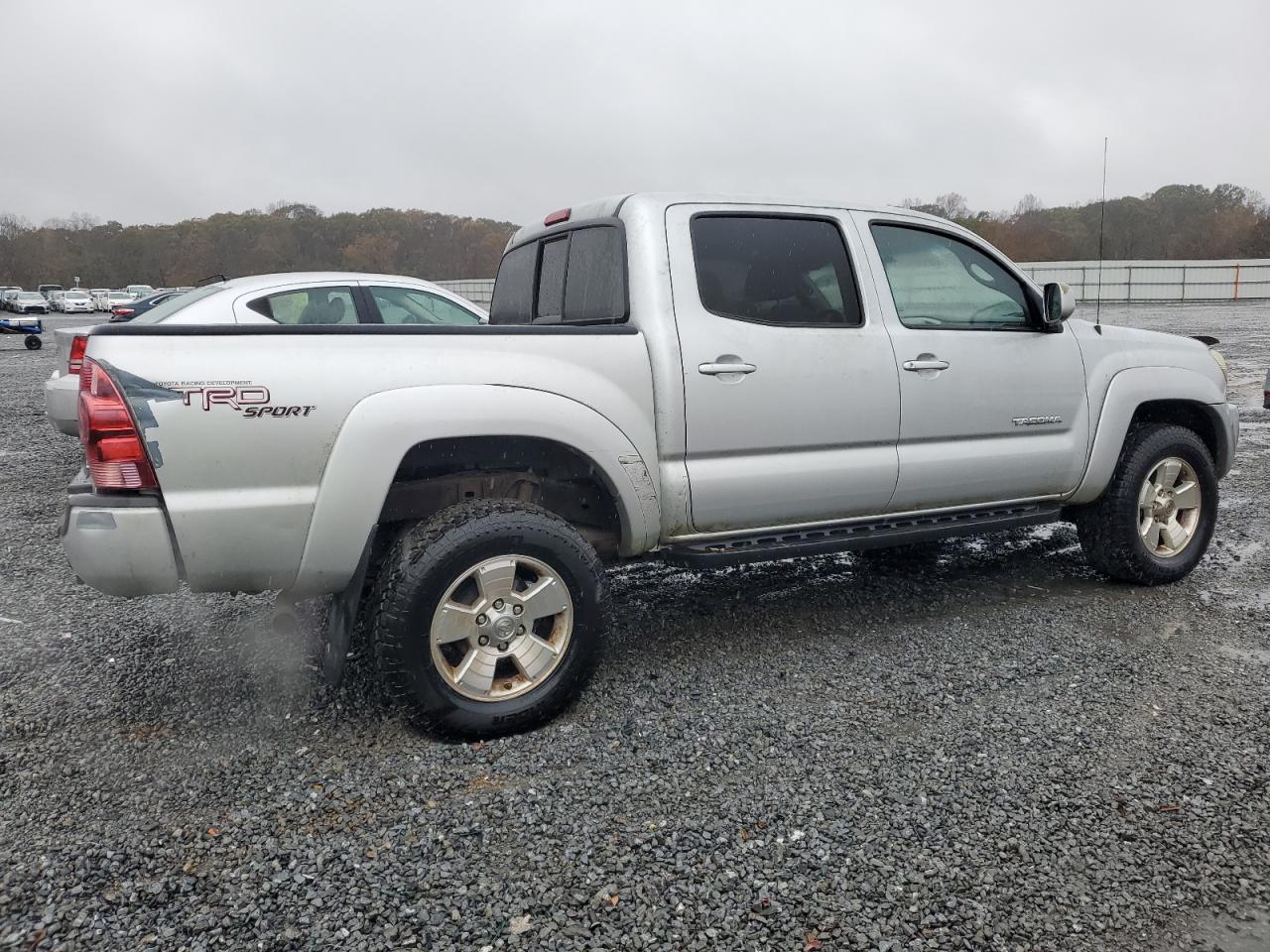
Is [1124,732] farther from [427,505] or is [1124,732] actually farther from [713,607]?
[427,505]

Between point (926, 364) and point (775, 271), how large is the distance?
0.78m

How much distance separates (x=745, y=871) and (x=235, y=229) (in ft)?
191

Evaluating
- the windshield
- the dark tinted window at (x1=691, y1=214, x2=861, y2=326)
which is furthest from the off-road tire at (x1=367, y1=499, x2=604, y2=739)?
the windshield

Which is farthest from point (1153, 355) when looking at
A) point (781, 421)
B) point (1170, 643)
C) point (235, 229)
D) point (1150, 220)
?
point (235, 229)

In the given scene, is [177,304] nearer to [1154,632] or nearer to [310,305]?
[310,305]

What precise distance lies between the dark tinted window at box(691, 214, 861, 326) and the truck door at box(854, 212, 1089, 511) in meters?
0.20

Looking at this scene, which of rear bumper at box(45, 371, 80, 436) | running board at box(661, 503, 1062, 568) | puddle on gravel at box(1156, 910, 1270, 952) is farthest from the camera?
rear bumper at box(45, 371, 80, 436)

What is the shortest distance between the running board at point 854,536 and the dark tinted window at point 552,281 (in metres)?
1.33

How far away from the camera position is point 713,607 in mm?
4605

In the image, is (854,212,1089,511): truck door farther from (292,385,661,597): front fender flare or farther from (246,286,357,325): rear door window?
(246,286,357,325): rear door window

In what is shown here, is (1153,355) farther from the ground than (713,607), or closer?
farther from the ground

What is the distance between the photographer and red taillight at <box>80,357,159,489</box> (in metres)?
2.76

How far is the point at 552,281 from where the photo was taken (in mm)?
4324

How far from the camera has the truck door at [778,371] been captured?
3582 mm
